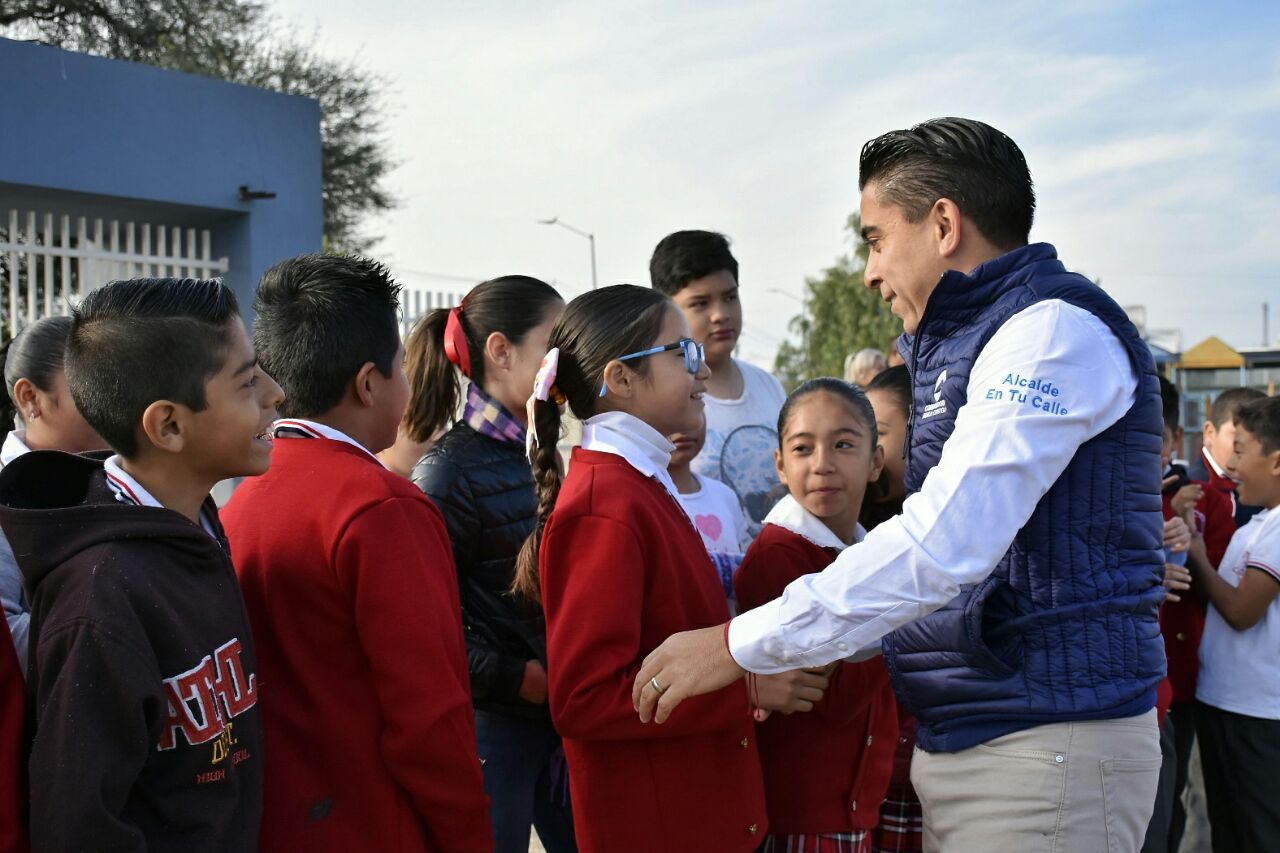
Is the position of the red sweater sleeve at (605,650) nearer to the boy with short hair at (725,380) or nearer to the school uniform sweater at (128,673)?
the school uniform sweater at (128,673)

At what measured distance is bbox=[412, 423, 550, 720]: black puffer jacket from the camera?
3.06m

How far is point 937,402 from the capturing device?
2324 mm

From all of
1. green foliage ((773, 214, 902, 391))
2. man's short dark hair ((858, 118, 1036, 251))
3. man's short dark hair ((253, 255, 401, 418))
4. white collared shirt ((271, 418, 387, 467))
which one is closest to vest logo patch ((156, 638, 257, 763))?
white collared shirt ((271, 418, 387, 467))

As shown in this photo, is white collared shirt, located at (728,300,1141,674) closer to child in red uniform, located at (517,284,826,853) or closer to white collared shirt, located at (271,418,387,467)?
child in red uniform, located at (517,284,826,853)

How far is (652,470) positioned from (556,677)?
1.72 ft

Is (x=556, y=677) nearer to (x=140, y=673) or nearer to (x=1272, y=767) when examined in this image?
(x=140, y=673)

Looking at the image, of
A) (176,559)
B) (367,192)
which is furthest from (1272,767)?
(367,192)

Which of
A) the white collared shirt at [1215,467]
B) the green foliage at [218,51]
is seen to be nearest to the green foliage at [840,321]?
the green foliage at [218,51]

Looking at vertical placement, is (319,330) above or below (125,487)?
above

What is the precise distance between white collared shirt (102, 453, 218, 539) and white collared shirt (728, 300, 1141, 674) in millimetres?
1072

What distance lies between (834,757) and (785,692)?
1.78 ft

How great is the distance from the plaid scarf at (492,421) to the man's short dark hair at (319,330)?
0.80m

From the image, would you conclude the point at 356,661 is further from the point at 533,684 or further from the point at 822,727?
the point at 822,727

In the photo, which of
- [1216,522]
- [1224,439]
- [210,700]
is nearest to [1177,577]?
[1216,522]
